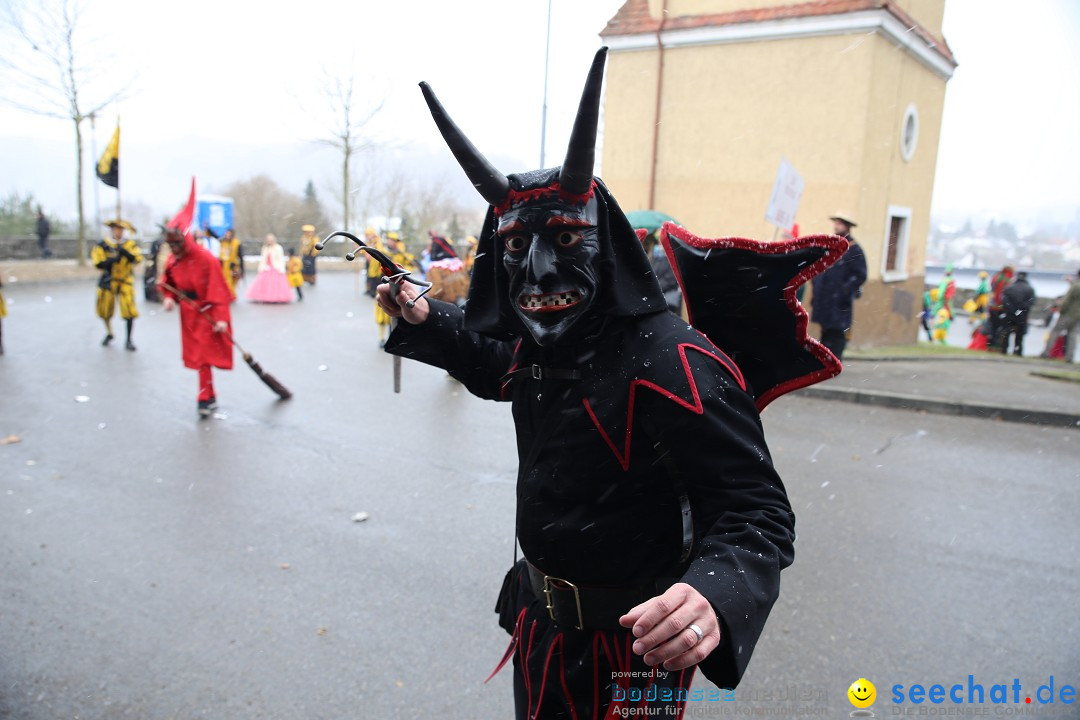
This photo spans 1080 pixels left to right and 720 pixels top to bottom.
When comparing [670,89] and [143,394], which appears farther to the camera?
[670,89]

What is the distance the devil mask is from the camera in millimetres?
1681

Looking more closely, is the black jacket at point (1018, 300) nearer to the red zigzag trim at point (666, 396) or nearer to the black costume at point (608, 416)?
the black costume at point (608, 416)

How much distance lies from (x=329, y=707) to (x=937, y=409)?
795cm

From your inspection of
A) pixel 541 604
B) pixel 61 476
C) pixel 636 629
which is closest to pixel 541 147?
pixel 541 604

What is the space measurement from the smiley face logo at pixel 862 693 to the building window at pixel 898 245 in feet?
39.3

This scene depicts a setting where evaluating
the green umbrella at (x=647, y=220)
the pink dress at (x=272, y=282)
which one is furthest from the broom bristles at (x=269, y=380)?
the pink dress at (x=272, y=282)

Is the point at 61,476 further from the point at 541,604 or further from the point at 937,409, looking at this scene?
the point at 937,409

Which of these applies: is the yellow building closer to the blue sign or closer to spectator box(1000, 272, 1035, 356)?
spectator box(1000, 272, 1035, 356)

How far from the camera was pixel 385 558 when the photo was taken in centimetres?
447

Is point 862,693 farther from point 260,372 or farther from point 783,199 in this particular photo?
point 260,372

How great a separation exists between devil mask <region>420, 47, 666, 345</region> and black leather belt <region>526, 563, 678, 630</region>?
62 centimetres

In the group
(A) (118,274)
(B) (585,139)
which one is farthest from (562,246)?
(A) (118,274)

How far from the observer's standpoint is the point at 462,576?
4273 millimetres

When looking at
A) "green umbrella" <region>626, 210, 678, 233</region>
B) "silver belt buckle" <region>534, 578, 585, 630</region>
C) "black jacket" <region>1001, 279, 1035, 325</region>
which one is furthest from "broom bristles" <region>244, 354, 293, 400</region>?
"black jacket" <region>1001, 279, 1035, 325</region>
